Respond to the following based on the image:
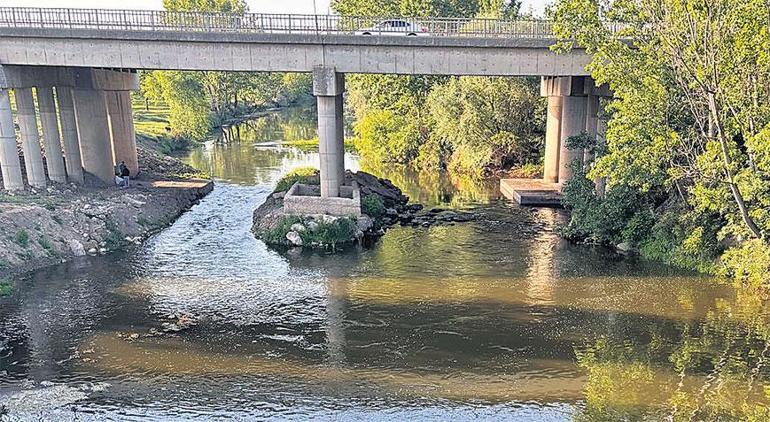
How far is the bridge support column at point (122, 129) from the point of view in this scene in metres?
45.9

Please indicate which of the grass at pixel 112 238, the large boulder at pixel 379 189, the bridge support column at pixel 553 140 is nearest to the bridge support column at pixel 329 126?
the large boulder at pixel 379 189

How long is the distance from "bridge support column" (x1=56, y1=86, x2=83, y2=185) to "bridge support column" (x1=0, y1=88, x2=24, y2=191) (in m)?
4.73

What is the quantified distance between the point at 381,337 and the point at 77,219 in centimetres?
1954

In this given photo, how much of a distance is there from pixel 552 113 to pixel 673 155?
20519mm

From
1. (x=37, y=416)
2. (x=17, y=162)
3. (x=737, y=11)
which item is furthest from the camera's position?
(x=17, y=162)

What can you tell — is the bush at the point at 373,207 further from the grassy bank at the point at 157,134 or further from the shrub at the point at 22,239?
the grassy bank at the point at 157,134

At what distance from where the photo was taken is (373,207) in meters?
37.5

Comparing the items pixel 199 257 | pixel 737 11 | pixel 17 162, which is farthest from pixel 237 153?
pixel 737 11

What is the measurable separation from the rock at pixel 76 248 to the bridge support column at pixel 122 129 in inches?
624

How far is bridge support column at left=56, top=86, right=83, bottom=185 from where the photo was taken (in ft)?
131

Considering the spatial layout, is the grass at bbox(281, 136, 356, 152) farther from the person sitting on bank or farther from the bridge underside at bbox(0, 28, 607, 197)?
the bridge underside at bbox(0, 28, 607, 197)

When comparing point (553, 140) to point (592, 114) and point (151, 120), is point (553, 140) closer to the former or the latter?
point (592, 114)

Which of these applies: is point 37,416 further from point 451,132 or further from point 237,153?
point 237,153

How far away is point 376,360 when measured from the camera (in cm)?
2022
